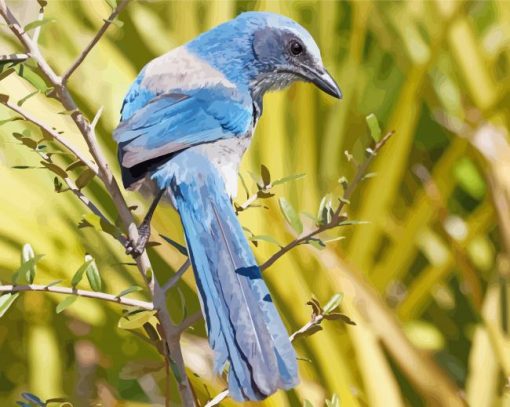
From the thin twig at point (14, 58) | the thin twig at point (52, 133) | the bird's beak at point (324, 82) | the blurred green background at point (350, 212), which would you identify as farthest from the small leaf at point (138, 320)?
the blurred green background at point (350, 212)

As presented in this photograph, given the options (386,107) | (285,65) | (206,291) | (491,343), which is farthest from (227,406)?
(386,107)

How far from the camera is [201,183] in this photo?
3.30 ft

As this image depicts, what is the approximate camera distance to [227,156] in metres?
1.11

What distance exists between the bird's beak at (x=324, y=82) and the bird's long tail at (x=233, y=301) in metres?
0.29

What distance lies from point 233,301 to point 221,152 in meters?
0.31

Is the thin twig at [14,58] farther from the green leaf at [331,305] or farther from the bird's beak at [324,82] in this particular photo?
the bird's beak at [324,82]

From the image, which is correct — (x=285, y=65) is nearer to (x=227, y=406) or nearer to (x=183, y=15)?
(x=227, y=406)

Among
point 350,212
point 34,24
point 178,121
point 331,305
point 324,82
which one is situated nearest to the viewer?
point 34,24

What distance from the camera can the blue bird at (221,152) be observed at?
796 millimetres

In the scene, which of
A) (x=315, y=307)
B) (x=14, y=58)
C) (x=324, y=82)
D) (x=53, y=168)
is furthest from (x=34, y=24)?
(x=324, y=82)

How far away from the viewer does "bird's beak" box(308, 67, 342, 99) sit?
1220mm

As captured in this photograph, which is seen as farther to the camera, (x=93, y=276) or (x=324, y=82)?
(x=324, y=82)

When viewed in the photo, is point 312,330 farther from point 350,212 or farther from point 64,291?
point 350,212

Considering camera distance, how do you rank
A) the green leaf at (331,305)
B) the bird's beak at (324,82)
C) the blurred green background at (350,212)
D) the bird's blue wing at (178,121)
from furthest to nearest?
the blurred green background at (350,212)
the bird's beak at (324,82)
the bird's blue wing at (178,121)
the green leaf at (331,305)
